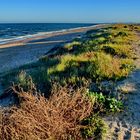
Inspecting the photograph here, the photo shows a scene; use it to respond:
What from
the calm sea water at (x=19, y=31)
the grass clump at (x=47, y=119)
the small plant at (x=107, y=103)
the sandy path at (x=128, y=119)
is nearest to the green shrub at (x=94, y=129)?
the grass clump at (x=47, y=119)

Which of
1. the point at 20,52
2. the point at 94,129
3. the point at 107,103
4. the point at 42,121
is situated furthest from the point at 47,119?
the point at 20,52

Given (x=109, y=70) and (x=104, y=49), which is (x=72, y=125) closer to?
(x=109, y=70)

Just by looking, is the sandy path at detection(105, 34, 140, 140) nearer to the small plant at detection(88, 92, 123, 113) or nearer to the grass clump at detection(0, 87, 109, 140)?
the small plant at detection(88, 92, 123, 113)

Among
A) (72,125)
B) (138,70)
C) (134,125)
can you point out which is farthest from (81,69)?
(72,125)

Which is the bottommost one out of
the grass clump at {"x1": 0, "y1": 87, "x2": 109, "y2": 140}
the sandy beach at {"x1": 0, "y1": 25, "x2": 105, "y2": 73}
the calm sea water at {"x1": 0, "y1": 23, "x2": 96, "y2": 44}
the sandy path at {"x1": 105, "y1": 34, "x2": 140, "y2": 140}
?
the calm sea water at {"x1": 0, "y1": 23, "x2": 96, "y2": 44}

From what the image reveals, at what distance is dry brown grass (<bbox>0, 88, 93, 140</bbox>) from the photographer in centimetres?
557

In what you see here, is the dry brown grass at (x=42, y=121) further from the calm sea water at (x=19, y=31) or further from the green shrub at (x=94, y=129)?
the calm sea water at (x=19, y=31)

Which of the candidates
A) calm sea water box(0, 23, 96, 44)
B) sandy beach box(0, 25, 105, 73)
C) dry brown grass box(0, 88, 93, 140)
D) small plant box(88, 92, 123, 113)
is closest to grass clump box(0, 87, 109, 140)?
dry brown grass box(0, 88, 93, 140)

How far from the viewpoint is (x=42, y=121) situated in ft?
18.4

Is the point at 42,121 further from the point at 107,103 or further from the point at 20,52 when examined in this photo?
the point at 20,52

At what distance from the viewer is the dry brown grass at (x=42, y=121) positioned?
5574 millimetres

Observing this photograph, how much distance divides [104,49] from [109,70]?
5358mm

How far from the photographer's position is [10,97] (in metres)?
9.09

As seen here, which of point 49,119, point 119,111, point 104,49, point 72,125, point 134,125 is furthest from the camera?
point 104,49
